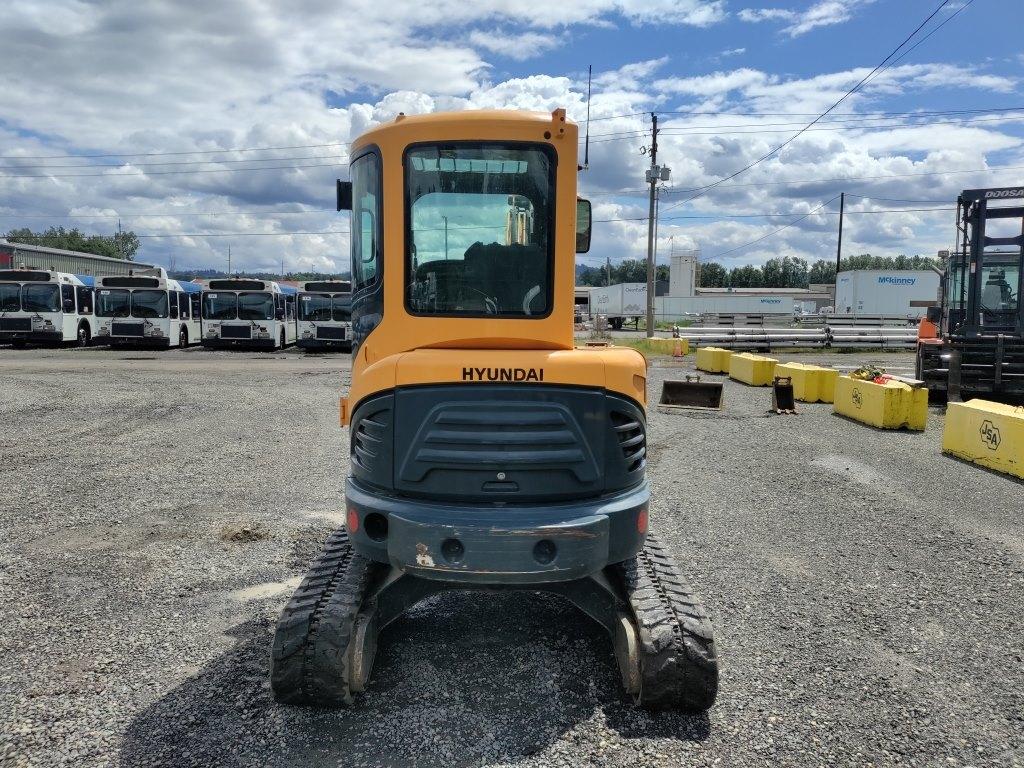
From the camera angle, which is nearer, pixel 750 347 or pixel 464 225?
pixel 464 225

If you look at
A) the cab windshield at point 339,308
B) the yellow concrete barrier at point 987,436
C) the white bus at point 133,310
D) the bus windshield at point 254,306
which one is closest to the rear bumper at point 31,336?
the white bus at point 133,310

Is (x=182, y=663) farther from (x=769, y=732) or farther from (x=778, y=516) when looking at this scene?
(x=778, y=516)

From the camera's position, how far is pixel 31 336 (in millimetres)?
28031

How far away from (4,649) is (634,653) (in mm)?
3713

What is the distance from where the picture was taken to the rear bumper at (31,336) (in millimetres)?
28000

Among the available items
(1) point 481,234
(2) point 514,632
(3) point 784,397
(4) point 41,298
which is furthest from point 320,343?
(1) point 481,234

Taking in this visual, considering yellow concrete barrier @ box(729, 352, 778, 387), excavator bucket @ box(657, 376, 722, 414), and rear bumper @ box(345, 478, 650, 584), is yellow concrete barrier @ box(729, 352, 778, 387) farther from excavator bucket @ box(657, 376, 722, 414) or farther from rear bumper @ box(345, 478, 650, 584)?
rear bumper @ box(345, 478, 650, 584)

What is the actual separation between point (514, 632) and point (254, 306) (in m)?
28.4

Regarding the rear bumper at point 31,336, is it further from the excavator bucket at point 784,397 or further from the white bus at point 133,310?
the excavator bucket at point 784,397

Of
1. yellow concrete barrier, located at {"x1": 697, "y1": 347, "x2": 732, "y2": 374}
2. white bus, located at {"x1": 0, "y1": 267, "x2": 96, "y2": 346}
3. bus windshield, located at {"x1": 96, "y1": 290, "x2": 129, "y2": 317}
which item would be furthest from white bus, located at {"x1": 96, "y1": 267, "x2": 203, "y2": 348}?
yellow concrete barrier, located at {"x1": 697, "y1": 347, "x2": 732, "y2": 374}

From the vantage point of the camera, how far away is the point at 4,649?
4336 millimetres

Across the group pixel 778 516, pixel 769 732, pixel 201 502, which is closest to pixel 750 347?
pixel 778 516

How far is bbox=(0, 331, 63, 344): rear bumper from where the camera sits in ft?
91.9

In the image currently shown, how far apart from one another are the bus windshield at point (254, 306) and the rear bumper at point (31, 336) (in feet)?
22.4
